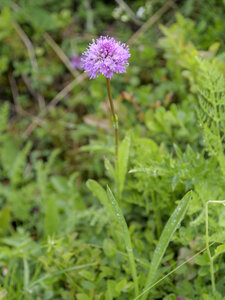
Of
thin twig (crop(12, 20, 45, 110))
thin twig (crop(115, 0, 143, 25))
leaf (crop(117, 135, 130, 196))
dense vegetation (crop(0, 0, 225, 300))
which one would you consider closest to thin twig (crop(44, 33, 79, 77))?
dense vegetation (crop(0, 0, 225, 300))

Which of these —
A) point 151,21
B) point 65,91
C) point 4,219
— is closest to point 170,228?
point 4,219

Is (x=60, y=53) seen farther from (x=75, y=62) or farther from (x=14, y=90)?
(x=14, y=90)

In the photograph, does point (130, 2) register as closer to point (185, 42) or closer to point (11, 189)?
point (185, 42)

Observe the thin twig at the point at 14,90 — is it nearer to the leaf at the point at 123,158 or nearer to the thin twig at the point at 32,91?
the thin twig at the point at 32,91

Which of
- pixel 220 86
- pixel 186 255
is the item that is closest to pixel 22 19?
pixel 220 86

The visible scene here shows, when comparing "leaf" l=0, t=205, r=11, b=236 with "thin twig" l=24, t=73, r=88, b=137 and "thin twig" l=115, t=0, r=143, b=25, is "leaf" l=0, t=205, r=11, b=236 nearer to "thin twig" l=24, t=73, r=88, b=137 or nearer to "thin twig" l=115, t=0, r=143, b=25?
"thin twig" l=24, t=73, r=88, b=137

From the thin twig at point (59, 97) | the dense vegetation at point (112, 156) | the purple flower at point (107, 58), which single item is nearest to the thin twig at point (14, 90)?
the dense vegetation at point (112, 156)
